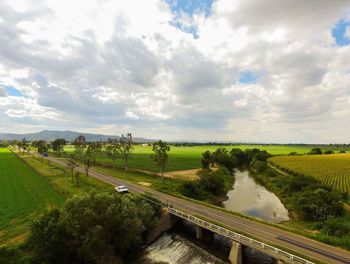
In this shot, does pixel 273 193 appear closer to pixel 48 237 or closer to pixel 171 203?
pixel 171 203

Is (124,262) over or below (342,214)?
below

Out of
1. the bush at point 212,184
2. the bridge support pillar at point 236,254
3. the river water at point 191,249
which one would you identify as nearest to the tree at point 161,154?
the bush at point 212,184

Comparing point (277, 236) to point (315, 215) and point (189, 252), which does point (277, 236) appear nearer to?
point (189, 252)

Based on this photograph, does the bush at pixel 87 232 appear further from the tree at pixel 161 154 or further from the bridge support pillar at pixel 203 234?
the tree at pixel 161 154

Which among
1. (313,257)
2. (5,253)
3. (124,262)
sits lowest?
(124,262)

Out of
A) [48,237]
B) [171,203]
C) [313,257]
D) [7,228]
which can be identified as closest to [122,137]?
[171,203]

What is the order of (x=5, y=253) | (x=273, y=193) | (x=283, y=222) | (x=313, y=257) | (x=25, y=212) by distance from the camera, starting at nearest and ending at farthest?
(x=313, y=257)
(x=5, y=253)
(x=25, y=212)
(x=283, y=222)
(x=273, y=193)
